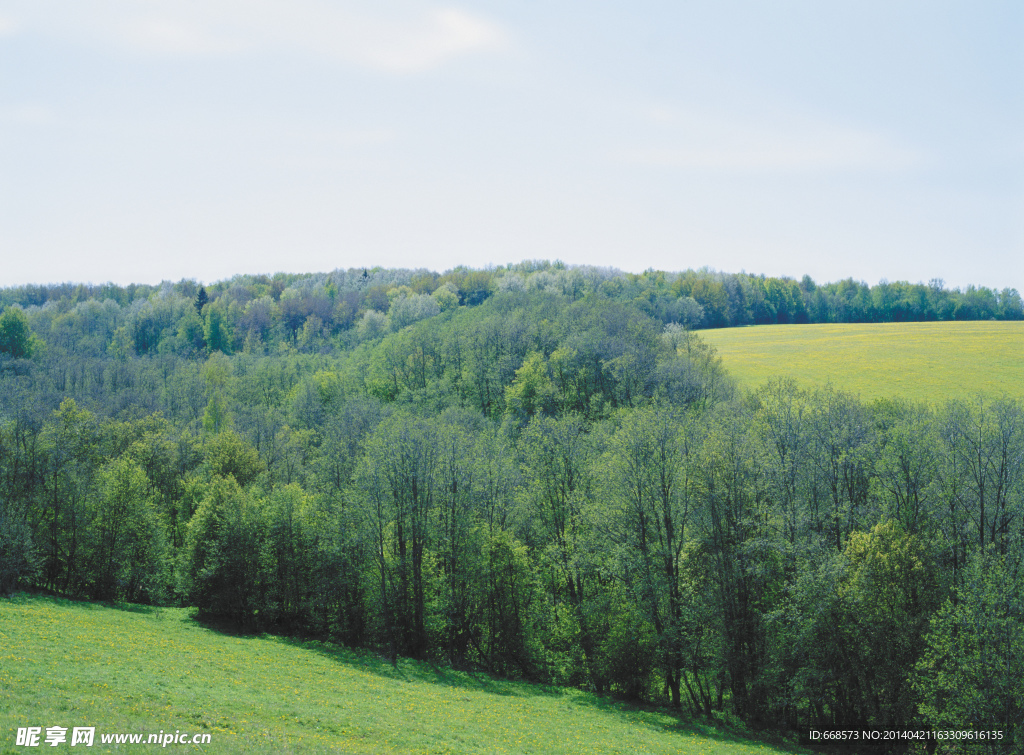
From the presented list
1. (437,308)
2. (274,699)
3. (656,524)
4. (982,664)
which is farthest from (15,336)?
(982,664)

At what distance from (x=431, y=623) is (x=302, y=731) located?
2135 cm

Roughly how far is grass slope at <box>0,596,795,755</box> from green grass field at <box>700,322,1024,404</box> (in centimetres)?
5169

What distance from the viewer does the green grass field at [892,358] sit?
248 ft

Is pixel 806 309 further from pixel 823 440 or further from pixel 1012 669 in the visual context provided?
pixel 1012 669

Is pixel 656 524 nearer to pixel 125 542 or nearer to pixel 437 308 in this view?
pixel 125 542

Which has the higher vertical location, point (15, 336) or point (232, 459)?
point (15, 336)

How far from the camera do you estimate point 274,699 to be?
2520 centimetres

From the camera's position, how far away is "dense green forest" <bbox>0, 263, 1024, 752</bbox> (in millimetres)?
30391

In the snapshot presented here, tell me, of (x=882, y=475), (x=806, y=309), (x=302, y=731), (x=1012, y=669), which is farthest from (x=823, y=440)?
(x=806, y=309)

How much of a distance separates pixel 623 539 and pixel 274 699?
20.7 m

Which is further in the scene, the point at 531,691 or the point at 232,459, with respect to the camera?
the point at 232,459

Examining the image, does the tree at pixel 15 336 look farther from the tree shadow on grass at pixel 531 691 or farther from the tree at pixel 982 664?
the tree at pixel 982 664

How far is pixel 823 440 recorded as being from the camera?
37.6 metres

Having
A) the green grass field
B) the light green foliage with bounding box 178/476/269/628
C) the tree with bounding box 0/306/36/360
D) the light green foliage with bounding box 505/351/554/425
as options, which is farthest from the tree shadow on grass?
the tree with bounding box 0/306/36/360
